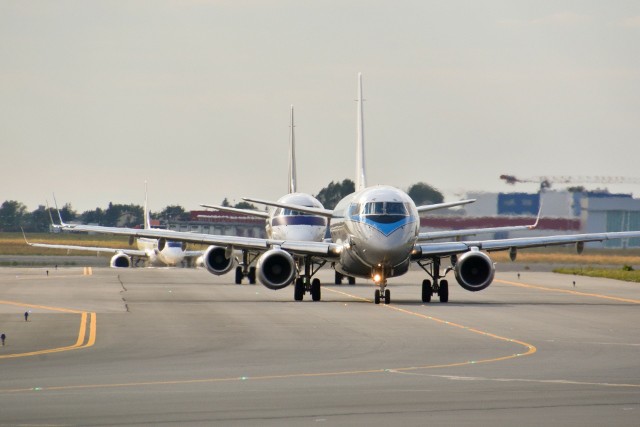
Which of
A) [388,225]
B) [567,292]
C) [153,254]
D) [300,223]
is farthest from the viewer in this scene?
[153,254]

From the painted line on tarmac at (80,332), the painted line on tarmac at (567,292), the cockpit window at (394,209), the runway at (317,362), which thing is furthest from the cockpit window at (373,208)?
the painted line on tarmac at (80,332)

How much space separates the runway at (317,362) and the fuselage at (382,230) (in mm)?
1567

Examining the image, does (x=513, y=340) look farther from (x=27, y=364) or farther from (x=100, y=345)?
(x=27, y=364)

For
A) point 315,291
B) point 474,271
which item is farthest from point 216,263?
point 474,271

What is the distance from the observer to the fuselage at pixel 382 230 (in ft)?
Answer: 147

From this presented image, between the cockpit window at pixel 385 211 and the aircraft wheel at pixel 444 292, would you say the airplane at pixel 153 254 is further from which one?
the cockpit window at pixel 385 211

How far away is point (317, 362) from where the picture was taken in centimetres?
2450

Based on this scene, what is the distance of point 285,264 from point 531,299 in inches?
378

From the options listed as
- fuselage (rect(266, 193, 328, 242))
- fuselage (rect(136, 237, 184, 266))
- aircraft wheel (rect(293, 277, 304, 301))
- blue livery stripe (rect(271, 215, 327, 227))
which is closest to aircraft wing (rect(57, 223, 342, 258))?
aircraft wheel (rect(293, 277, 304, 301))

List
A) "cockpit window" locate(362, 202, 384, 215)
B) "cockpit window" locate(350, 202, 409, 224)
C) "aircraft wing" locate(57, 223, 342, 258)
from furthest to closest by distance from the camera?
"aircraft wing" locate(57, 223, 342, 258) < "cockpit window" locate(362, 202, 384, 215) < "cockpit window" locate(350, 202, 409, 224)

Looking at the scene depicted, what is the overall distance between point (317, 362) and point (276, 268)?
77.5 ft

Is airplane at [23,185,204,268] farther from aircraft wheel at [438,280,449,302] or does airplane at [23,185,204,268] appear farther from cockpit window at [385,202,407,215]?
cockpit window at [385,202,407,215]

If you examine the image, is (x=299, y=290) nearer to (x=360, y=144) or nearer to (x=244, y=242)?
(x=244, y=242)

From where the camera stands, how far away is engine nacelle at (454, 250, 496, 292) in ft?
158
